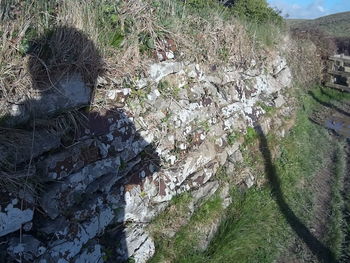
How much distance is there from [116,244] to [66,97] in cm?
167

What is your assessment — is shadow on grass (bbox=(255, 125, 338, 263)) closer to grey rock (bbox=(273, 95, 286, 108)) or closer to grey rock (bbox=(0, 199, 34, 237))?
grey rock (bbox=(273, 95, 286, 108))

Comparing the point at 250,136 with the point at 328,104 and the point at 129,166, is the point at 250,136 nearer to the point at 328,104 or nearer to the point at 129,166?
the point at 129,166

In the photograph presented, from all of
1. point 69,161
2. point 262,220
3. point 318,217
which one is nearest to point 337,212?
point 318,217

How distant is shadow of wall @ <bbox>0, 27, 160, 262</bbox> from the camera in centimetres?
343

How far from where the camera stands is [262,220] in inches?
223

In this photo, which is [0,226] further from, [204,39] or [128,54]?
[204,39]

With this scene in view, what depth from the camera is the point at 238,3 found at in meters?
12.3

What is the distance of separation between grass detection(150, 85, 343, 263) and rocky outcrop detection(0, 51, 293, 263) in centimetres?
28

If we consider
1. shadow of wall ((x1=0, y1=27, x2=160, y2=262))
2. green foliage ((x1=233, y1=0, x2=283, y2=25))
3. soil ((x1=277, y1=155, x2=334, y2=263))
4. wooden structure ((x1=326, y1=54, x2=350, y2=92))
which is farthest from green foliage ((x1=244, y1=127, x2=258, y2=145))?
wooden structure ((x1=326, y1=54, x2=350, y2=92))

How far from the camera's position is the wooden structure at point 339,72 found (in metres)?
14.0

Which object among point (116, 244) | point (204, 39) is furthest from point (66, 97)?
point (204, 39)

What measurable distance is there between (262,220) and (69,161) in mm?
3205

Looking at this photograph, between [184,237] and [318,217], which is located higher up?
[184,237]

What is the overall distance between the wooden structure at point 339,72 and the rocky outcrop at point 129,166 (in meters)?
9.01
